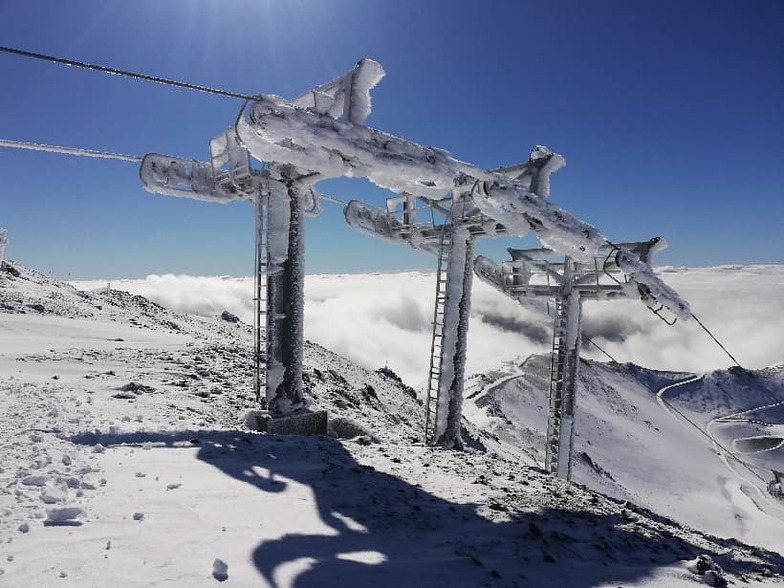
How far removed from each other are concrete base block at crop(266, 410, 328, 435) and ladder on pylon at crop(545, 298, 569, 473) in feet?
29.8

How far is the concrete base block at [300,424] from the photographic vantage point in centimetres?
1029

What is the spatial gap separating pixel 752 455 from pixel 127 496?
177 ft

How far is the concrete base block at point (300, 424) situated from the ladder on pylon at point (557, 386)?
907 cm

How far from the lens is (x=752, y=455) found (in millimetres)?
44406

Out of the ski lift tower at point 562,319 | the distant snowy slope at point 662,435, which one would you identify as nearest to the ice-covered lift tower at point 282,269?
the ski lift tower at point 562,319

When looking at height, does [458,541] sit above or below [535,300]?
below

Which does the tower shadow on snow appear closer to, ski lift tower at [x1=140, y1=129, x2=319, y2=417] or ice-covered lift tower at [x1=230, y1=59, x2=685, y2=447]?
ski lift tower at [x1=140, y1=129, x2=319, y2=417]

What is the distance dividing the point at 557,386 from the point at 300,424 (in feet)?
33.8

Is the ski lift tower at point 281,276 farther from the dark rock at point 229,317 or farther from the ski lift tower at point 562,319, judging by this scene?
the dark rock at point 229,317

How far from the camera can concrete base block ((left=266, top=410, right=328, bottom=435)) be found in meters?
10.3

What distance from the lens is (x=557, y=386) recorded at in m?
17.4

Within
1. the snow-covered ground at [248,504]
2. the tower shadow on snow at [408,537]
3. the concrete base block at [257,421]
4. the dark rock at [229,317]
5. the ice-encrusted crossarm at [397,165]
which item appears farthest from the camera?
the dark rock at [229,317]

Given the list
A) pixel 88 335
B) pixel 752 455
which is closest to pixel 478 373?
pixel 752 455

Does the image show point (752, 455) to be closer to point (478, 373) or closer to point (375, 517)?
Result: point (478, 373)
